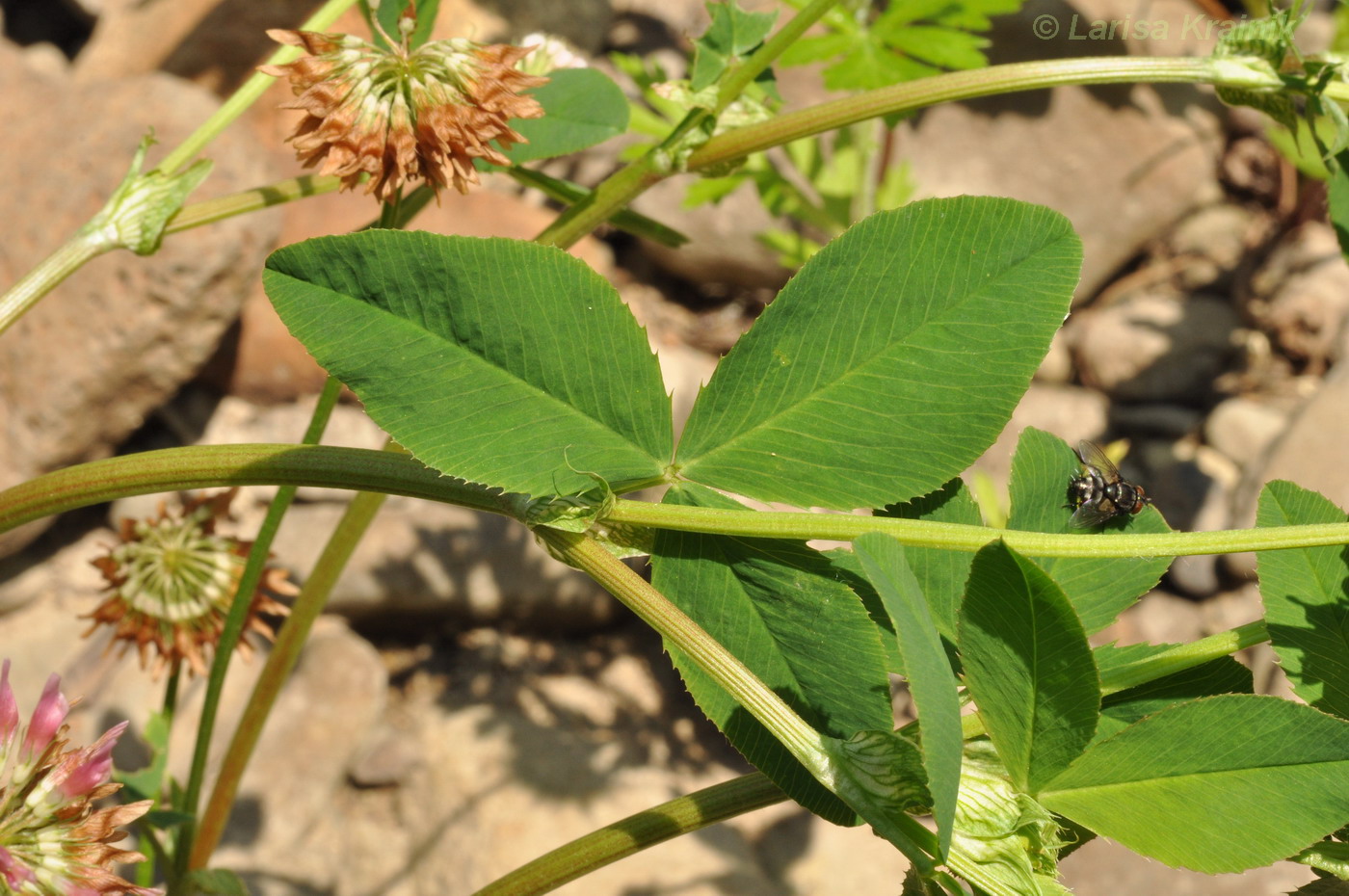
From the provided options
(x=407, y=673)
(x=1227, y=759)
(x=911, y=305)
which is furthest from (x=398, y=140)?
(x=407, y=673)

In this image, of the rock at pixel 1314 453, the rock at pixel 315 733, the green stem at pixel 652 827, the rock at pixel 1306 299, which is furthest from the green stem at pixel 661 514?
Answer: the rock at pixel 1306 299

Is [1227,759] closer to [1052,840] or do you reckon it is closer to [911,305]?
[1052,840]

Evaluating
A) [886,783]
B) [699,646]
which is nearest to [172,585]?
[699,646]

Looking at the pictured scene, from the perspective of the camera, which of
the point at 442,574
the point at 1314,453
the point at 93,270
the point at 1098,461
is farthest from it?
the point at 1314,453

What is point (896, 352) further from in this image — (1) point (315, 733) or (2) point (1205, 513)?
(2) point (1205, 513)

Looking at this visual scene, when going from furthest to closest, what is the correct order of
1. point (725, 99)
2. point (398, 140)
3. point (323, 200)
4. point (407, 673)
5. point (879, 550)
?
point (323, 200)
point (407, 673)
point (725, 99)
point (398, 140)
point (879, 550)

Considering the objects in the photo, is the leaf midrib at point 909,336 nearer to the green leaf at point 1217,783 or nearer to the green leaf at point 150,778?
the green leaf at point 1217,783
